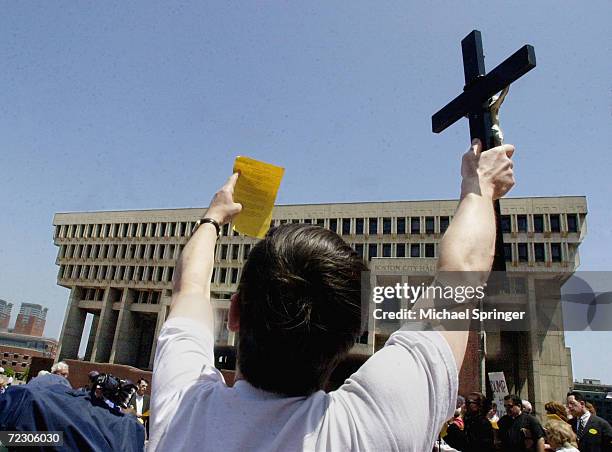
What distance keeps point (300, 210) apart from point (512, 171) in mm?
52638

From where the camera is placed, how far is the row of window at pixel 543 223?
44.9 meters

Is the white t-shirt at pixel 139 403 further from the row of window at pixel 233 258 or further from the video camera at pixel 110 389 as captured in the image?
the row of window at pixel 233 258

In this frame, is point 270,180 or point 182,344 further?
point 270,180

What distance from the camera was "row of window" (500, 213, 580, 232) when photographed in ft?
147

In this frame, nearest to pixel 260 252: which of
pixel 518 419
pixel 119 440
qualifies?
pixel 119 440

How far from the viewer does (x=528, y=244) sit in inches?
1804

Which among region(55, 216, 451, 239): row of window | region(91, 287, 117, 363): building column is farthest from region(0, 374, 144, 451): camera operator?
region(91, 287, 117, 363): building column

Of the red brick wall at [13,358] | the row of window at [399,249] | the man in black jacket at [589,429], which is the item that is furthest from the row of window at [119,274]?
the red brick wall at [13,358]

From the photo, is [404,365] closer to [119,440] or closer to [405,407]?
[405,407]

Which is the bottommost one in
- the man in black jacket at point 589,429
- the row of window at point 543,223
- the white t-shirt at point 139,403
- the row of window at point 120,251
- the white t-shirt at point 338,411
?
the white t-shirt at point 139,403

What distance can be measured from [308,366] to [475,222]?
1.93ft

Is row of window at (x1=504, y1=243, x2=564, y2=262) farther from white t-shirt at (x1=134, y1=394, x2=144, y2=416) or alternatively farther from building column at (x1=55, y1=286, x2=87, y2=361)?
building column at (x1=55, y1=286, x2=87, y2=361)

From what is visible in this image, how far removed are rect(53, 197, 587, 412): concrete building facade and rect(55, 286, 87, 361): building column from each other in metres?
0.14

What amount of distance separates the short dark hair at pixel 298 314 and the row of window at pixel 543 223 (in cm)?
4793
